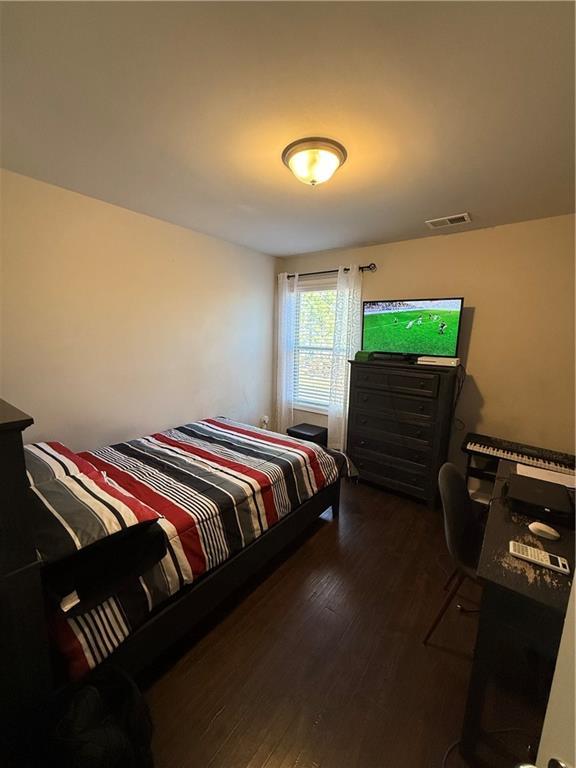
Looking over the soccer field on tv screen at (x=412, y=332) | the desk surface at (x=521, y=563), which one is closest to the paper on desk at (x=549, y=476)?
the desk surface at (x=521, y=563)

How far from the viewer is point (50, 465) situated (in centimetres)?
170

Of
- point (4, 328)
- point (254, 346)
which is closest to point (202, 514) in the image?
point (4, 328)

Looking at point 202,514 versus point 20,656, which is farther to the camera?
point 202,514

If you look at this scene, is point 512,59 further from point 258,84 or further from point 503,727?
point 503,727

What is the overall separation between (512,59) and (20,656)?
2.55 m

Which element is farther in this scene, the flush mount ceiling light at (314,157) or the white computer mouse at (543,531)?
the flush mount ceiling light at (314,157)

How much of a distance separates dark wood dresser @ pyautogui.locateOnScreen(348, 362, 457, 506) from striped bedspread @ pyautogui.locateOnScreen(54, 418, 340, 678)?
0.70 metres

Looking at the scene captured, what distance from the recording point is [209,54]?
110 cm

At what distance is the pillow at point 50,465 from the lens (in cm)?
158

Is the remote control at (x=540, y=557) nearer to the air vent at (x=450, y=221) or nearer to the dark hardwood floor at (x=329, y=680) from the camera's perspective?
the dark hardwood floor at (x=329, y=680)

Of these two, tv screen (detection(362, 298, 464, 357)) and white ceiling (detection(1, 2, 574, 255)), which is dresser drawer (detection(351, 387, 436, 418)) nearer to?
tv screen (detection(362, 298, 464, 357))

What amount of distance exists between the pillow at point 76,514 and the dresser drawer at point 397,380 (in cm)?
Result: 222

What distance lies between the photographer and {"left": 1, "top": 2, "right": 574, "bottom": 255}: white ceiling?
98 cm

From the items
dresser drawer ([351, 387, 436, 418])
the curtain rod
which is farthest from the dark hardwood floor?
the curtain rod
